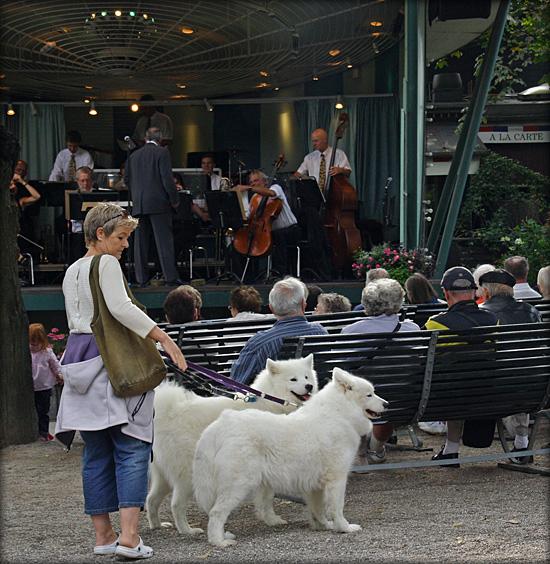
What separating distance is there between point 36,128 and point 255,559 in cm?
1561

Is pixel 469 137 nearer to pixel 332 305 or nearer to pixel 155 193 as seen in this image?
pixel 155 193

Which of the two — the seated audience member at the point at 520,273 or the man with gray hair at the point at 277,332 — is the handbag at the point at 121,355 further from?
the seated audience member at the point at 520,273

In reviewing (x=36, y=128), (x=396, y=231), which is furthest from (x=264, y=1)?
(x=36, y=128)

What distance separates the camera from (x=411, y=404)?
6809mm

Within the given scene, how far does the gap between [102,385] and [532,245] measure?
12.9 meters

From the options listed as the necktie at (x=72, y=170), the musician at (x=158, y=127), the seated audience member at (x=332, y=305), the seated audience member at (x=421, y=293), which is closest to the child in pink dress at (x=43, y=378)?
the seated audience member at (x=332, y=305)

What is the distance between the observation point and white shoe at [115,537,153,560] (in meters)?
5.09

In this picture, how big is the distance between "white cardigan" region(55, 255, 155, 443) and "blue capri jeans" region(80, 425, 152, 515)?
8 cm

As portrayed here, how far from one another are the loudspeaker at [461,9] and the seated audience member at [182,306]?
696 cm

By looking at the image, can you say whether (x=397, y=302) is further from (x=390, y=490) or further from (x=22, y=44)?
(x=22, y=44)

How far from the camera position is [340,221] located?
15250 millimetres

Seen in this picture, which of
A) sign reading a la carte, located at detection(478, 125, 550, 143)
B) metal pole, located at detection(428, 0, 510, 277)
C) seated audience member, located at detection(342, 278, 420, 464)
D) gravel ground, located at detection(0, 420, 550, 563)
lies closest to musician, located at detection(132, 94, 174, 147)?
metal pole, located at detection(428, 0, 510, 277)

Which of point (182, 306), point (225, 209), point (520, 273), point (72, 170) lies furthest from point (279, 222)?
point (182, 306)

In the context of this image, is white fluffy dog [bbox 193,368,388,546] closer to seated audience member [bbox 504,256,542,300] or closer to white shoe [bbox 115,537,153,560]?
white shoe [bbox 115,537,153,560]
